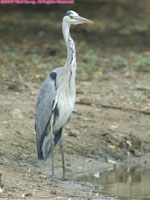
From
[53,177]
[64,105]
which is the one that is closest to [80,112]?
[64,105]

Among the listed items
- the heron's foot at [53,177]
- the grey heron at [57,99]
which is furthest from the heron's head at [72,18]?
the heron's foot at [53,177]

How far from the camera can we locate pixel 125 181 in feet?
20.9

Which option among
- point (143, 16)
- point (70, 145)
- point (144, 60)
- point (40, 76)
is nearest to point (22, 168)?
point (70, 145)

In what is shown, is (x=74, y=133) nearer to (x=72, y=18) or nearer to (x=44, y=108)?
(x=44, y=108)

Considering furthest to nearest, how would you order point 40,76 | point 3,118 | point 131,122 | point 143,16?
point 143,16 < point 40,76 < point 131,122 < point 3,118

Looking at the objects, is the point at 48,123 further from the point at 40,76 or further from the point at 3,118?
the point at 40,76

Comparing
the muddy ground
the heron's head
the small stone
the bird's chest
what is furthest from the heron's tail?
the heron's head

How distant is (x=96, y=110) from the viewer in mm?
8781

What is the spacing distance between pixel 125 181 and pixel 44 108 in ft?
4.78

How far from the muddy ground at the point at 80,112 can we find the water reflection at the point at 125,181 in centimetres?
22

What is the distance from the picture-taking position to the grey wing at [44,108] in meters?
6.30

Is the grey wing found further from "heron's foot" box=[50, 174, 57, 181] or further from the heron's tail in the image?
"heron's foot" box=[50, 174, 57, 181]

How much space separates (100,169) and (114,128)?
3.77 feet

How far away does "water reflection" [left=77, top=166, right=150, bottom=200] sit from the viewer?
562 centimetres
